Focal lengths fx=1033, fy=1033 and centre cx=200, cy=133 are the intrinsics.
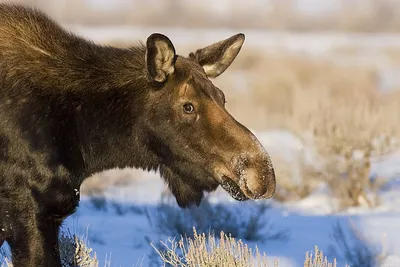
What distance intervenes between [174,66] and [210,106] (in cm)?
43

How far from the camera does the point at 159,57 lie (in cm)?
730

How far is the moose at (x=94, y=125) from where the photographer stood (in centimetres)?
→ 712

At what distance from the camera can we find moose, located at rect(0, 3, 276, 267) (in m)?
7.12

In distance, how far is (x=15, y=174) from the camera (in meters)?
7.11

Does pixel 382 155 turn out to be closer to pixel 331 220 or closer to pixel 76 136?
pixel 331 220

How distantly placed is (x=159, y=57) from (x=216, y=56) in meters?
0.74

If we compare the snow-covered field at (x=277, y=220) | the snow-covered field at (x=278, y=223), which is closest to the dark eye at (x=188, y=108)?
the snow-covered field at (x=277, y=220)

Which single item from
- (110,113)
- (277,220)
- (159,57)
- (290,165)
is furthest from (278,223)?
(159,57)

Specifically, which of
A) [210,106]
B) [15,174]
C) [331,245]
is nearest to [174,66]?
[210,106]

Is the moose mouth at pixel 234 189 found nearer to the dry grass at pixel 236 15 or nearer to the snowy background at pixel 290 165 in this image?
the snowy background at pixel 290 165

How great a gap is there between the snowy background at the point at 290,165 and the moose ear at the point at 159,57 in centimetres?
202

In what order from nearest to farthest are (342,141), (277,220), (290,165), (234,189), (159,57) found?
(234,189)
(159,57)
(277,220)
(342,141)
(290,165)

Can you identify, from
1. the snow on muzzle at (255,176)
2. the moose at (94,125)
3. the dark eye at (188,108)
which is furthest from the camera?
the dark eye at (188,108)

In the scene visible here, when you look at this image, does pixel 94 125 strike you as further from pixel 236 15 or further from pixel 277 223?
pixel 236 15
